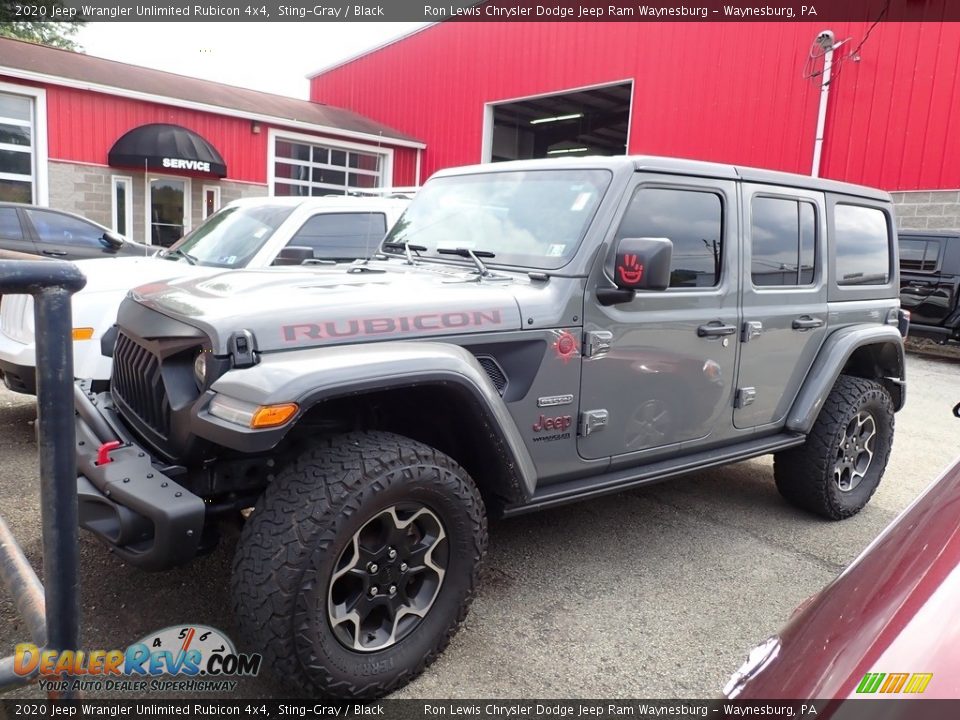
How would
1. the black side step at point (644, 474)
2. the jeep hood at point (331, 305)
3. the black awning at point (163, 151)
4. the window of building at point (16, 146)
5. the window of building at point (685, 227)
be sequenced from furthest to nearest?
the black awning at point (163, 151) → the window of building at point (16, 146) → the window of building at point (685, 227) → the black side step at point (644, 474) → the jeep hood at point (331, 305)

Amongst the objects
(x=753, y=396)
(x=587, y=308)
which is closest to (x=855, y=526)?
(x=753, y=396)

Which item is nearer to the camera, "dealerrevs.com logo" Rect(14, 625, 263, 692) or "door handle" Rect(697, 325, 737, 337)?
"dealerrevs.com logo" Rect(14, 625, 263, 692)

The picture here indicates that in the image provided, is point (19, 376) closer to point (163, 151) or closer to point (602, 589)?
point (602, 589)

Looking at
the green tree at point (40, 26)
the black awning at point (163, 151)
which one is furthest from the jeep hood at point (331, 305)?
the green tree at point (40, 26)

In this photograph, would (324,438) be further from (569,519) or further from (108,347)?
(569,519)

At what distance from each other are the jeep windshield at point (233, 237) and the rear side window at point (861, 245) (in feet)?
13.5

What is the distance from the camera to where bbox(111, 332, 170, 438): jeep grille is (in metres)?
2.62

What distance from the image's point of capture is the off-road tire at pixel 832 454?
4.23 meters

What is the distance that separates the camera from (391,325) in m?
2.59

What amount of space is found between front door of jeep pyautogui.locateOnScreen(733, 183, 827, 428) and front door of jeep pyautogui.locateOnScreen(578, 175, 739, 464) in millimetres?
127

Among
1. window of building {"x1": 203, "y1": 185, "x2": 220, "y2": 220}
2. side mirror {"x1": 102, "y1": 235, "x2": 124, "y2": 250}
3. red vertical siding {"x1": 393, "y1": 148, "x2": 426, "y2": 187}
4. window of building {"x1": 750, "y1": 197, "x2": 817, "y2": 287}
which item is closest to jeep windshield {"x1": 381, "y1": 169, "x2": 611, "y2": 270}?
window of building {"x1": 750, "y1": 197, "x2": 817, "y2": 287}

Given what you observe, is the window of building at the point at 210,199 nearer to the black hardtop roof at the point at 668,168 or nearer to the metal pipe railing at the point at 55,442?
the black hardtop roof at the point at 668,168

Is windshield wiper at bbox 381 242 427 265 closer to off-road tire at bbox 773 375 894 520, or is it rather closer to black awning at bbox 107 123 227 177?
off-road tire at bbox 773 375 894 520

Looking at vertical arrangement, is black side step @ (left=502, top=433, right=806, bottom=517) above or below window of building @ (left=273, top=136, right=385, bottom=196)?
below
